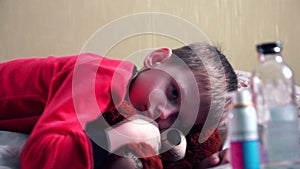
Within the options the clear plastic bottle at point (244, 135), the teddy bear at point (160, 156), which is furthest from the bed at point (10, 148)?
the clear plastic bottle at point (244, 135)

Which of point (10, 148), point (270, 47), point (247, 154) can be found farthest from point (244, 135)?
point (10, 148)

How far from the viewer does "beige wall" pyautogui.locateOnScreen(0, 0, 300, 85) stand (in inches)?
70.2

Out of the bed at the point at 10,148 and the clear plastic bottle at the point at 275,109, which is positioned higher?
the clear plastic bottle at the point at 275,109

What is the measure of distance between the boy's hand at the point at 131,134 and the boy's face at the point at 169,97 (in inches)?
4.3

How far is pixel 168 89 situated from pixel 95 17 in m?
0.70

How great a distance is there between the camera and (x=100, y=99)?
1120mm

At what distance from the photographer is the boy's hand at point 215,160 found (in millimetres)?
1024

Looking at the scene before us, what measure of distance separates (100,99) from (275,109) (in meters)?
0.52

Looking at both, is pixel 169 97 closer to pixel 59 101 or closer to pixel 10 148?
pixel 59 101

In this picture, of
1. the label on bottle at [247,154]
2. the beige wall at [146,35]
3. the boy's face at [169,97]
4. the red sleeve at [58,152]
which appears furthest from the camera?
the beige wall at [146,35]

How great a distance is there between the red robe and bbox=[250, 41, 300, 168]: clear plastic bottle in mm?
405

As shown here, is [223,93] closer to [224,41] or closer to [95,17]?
[224,41]

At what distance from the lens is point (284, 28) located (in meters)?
1.85

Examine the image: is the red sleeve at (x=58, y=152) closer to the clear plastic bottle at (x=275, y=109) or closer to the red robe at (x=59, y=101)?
the red robe at (x=59, y=101)
